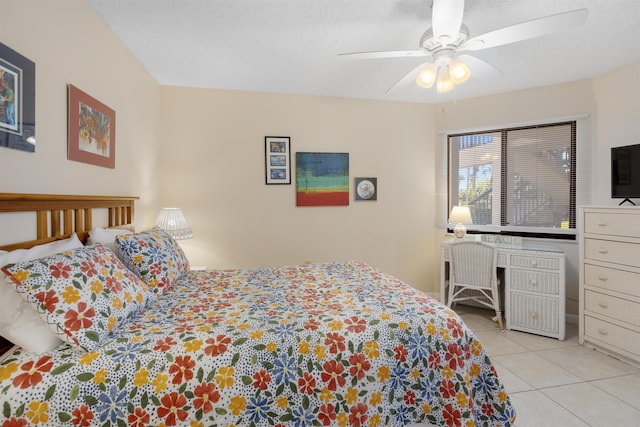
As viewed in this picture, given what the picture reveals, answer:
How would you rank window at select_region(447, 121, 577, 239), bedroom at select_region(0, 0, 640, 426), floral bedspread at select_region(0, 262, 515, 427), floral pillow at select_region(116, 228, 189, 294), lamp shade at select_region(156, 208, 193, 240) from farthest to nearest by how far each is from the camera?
window at select_region(447, 121, 577, 239)
lamp shade at select_region(156, 208, 193, 240)
bedroom at select_region(0, 0, 640, 426)
floral pillow at select_region(116, 228, 189, 294)
floral bedspread at select_region(0, 262, 515, 427)

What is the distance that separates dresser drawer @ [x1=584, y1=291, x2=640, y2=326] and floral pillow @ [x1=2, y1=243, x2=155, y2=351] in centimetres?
337

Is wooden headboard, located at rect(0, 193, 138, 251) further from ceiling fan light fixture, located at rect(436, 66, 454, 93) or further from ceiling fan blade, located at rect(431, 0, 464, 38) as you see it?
ceiling fan light fixture, located at rect(436, 66, 454, 93)

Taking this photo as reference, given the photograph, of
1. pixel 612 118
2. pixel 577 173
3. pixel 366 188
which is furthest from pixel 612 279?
pixel 366 188

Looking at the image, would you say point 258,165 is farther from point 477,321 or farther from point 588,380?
point 588,380

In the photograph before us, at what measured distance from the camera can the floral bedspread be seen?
0.97m

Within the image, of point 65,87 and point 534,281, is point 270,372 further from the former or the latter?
point 534,281

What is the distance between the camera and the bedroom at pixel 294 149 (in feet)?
8.34

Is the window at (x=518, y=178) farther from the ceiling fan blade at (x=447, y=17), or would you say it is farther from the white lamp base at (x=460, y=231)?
the ceiling fan blade at (x=447, y=17)

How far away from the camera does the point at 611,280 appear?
233 centimetres

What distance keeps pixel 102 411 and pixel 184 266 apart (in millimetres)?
1236

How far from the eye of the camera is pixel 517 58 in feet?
8.28

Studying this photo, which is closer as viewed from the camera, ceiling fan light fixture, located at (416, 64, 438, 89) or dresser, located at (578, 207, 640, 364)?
ceiling fan light fixture, located at (416, 64, 438, 89)

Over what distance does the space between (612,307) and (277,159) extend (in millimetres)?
3338

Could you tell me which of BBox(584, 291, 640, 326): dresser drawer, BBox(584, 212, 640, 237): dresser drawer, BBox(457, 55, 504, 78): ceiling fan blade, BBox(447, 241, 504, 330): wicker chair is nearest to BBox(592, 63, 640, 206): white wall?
BBox(584, 212, 640, 237): dresser drawer
